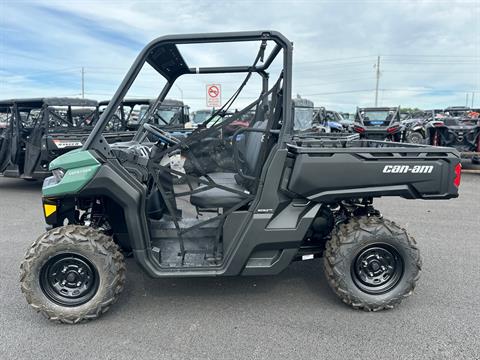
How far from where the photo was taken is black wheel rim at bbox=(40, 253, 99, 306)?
3.00 meters

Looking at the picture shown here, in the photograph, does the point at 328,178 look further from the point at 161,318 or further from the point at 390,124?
the point at 390,124

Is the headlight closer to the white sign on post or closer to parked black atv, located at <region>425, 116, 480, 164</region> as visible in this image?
the white sign on post

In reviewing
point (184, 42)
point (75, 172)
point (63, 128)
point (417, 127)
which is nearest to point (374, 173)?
point (184, 42)

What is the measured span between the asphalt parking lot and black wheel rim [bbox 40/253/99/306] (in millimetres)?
212

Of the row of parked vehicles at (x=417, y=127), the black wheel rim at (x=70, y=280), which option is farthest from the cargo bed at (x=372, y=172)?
the row of parked vehicles at (x=417, y=127)

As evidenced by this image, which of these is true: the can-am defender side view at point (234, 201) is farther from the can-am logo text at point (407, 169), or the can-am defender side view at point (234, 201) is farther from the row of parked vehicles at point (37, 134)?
the row of parked vehicles at point (37, 134)

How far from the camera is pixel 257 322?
9.83 feet

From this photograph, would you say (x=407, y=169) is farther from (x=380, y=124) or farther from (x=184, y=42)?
(x=380, y=124)

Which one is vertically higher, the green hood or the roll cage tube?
the roll cage tube

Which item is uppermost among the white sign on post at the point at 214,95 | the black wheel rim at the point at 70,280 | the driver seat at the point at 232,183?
the white sign on post at the point at 214,95

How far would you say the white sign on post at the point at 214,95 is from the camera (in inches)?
143

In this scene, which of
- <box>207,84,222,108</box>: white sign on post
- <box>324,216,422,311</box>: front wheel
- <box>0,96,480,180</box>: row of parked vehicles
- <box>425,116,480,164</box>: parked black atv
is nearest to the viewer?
<box>324,216,422,311</box>: front wheel

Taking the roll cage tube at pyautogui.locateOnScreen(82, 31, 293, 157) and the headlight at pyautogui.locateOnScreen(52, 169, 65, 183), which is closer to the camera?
the roll cage tube at pyautogui.locateOnScreen(82, 31, 293, 157)

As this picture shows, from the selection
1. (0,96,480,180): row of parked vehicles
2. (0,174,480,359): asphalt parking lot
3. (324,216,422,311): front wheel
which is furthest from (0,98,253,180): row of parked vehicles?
(324,216,422,311): front wheel
